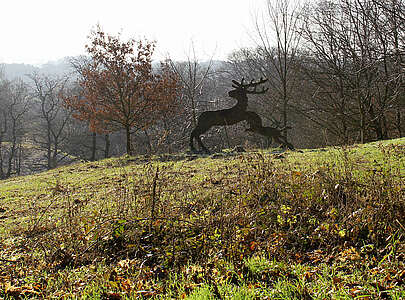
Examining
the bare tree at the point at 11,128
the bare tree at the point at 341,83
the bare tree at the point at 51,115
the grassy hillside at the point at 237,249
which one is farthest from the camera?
the bare tree at the point at 11,128

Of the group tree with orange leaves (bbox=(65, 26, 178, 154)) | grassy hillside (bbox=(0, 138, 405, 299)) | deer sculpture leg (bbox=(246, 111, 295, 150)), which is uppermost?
tree with orange leaves (bbox=(65, 26, 178, 154))

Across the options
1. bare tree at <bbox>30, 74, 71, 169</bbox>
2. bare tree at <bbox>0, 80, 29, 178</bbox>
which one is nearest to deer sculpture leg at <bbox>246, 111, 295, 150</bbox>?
bare tree at <bbox>30, 74, 71, 169</bbox>

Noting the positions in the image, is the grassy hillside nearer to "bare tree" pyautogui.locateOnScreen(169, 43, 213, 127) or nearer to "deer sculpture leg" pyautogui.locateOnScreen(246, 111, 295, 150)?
"deer sculpture leg" pyautogui.locateOnScreen(246, 111, 295, 150)

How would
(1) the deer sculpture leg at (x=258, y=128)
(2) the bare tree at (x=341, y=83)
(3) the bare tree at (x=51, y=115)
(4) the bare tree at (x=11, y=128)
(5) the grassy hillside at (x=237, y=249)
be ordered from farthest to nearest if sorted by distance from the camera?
(4) the bare tree at (x=11, y=128) < (3) the bare tree at (x=51, y=115) < (2) the bare tree at (x=341, y=83) < (1) the deer sculpture leg at (x=258, y=128) < (5) the grassy hillside at (x=237, y=249)

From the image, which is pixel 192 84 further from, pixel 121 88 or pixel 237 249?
pixel 237 249

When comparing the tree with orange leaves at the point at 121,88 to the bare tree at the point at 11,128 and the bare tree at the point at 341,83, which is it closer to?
the bare tree at the point at 341,83

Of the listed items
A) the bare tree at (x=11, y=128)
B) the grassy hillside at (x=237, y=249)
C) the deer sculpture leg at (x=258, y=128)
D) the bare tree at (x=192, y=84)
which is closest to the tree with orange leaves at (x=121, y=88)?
the bare tree at (x=192, y=84)

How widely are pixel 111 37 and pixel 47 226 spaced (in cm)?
1437

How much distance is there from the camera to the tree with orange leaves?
1645 centimetres

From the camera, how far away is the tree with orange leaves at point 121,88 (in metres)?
16.5

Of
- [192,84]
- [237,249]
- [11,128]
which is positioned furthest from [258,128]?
[11,128]

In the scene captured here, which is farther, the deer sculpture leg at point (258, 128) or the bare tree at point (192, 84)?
the bare tree at point (192, 84)

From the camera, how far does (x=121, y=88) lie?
1655cm

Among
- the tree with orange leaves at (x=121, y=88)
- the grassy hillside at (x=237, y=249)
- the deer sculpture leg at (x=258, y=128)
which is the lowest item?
the grassy hillside at (x=237, y=249)
